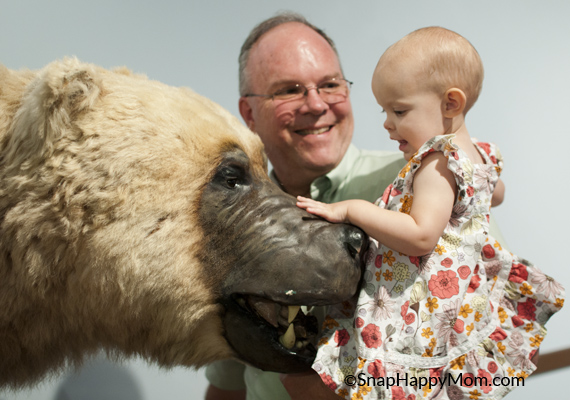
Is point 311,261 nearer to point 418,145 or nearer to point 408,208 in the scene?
point 408,208

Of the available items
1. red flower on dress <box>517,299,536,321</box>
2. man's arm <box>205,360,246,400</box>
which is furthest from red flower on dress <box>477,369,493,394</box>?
man's arm <box>205,360,246,400</box>

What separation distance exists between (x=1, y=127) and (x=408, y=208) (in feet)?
3.35

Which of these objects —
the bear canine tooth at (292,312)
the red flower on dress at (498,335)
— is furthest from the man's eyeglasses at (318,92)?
the red flower on dress at (498,335)

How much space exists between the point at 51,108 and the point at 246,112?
1.13 metres

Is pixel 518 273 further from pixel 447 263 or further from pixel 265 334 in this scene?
pixel 265 334

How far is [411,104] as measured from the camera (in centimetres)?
127

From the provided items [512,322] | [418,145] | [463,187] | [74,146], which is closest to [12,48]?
[74,146]

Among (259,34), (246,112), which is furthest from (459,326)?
(259,34)

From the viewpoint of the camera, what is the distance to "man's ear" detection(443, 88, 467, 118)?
1249 millimetres

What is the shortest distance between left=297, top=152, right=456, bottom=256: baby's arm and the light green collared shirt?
583 mm

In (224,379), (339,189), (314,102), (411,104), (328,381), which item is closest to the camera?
(328,381)

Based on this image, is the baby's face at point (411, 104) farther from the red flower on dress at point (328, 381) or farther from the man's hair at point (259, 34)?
the man's hair at point (259, 34)

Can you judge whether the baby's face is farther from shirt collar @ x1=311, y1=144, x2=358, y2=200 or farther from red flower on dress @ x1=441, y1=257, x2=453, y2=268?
shirt collar @ x1=311, y1=144, x2=358, y2=200

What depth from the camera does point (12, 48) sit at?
1.87m
